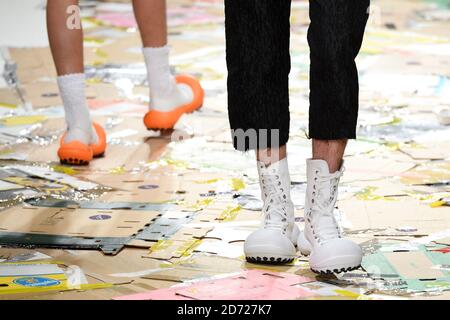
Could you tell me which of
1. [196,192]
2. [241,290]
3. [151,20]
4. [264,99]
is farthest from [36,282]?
[151,20]

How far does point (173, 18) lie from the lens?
405 centimetres

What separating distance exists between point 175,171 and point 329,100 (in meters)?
0.70

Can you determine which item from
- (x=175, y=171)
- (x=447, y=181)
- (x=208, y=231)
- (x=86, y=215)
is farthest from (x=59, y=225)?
(x=447, y=181)

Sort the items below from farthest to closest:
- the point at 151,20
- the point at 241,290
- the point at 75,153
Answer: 1. the point at 151,20
2. the point at 75,153
3. the point at 241,290

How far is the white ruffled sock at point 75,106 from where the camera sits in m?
2.12

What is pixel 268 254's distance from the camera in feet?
4.90

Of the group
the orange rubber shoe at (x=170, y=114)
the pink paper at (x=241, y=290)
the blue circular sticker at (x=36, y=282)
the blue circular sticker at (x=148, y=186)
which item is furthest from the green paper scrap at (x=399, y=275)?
the orange rubber shoe at (x=170, y=114)

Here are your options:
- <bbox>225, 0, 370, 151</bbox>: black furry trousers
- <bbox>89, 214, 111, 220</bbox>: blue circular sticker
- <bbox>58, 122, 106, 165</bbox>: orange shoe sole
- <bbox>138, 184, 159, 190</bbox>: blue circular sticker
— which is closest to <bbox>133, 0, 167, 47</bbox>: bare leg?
<bbox>58, 122, 106, 165</bbox>: orange shoe sole

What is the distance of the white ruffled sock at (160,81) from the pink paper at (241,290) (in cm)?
94

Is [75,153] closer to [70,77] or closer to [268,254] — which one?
[70,77]

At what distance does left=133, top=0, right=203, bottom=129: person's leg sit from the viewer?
2.27 m

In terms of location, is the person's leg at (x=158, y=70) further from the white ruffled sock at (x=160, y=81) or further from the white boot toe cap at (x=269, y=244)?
the white boot toe cap at (x=269, y=244)

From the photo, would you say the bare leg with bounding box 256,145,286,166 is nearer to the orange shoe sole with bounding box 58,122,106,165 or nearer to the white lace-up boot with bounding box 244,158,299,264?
the white lace-up boot with bounding box 244,158,299,264

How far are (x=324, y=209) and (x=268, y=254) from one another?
0.11 meters
